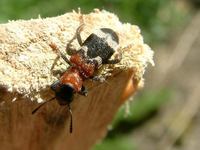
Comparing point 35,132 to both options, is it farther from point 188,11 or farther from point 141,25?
point 188,11

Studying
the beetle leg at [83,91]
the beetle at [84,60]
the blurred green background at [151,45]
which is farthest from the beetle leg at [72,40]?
the blurred green background at [151,45]

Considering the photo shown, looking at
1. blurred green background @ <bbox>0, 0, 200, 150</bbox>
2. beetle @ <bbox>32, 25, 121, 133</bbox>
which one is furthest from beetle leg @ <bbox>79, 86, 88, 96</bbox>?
blurred green background @ <bbox>0, 0, 200, 150</bbox>

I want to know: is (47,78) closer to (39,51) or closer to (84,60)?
(39,51)

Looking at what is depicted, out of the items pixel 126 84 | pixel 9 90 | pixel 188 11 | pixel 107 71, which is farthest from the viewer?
pixel 188 11

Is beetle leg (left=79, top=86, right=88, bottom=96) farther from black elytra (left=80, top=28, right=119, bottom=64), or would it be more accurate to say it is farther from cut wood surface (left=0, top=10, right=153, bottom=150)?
black elytra (left=80, top=28, right=119, bottom=64)

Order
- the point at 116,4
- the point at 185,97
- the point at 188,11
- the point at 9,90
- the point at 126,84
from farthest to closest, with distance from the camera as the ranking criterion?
the point at 188,11
the point at 185,97
the point at 116,4
the point at 126,84
the point at 9,90

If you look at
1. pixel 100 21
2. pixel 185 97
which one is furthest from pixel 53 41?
pixel 185 97
